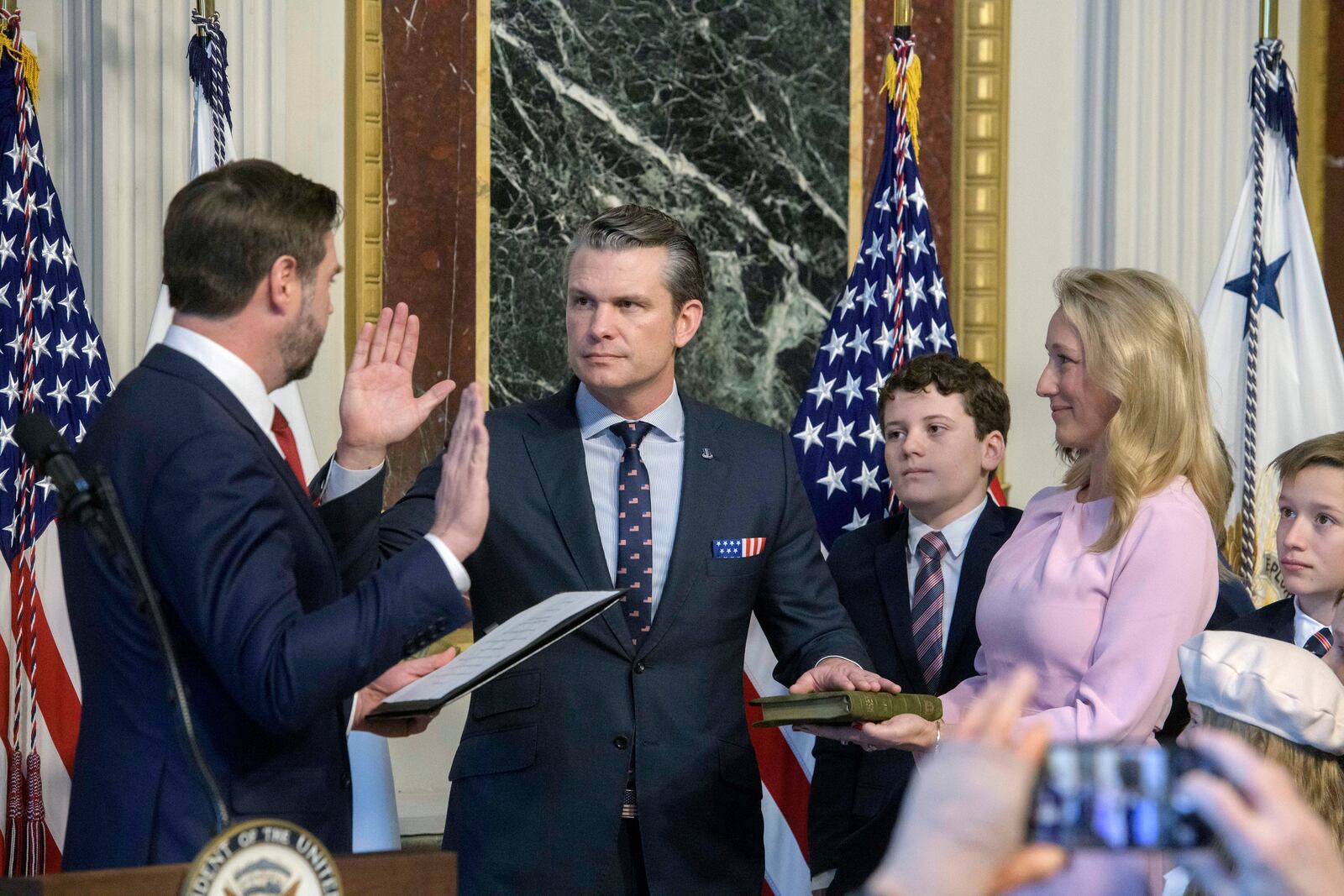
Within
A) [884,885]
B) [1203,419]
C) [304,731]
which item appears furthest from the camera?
[1203,419]

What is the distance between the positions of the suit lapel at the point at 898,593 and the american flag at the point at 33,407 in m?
2.25

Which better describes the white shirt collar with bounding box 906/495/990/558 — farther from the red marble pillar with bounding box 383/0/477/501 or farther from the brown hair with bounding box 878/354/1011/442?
the red marble pillar with bounding box 383/0/477/501

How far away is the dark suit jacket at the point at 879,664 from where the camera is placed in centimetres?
347

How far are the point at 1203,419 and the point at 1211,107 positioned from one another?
2903mm

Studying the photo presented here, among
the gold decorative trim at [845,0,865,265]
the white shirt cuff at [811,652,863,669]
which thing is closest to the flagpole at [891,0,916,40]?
the gold decorative trim at [845,0,865,265]

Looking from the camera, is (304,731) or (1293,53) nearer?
(304,731)

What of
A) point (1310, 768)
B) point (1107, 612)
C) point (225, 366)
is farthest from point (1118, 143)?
point (225, 366)

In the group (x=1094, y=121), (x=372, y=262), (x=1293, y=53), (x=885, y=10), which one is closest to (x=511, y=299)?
(x=372, y=262)

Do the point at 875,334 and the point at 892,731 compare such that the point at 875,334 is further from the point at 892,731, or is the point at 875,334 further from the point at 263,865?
the point at 263,865

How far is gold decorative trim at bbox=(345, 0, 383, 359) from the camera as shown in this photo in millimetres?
4789

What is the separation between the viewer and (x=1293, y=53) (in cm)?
541

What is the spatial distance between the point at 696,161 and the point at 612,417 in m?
2.26

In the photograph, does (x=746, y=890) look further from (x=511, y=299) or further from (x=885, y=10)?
(x=885, y=10)

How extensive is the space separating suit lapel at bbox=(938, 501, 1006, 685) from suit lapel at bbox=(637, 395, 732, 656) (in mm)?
822
